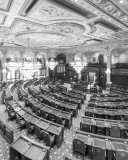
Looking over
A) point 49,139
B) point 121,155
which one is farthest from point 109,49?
point 49,139

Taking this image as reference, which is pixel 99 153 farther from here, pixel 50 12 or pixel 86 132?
pixel 50 12

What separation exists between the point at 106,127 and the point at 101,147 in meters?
1.78

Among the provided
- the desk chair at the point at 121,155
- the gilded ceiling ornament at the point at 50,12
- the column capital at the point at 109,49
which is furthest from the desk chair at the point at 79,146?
the column capital at the point at 109,49

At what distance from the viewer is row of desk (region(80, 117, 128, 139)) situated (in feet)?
17.4

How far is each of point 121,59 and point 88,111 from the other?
44.4ft

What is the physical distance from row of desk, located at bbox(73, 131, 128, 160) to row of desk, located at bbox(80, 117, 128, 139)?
3.29ft

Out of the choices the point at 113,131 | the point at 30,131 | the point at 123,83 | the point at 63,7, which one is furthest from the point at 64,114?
the point at 123,83

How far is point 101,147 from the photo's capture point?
3920mm

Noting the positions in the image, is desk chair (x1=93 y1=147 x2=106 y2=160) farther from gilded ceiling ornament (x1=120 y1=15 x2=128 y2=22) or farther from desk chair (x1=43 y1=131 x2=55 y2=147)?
gilded ceiling ornament (x1=120 y1=15 x2=128 y2=22)

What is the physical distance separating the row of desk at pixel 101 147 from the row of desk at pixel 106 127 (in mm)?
1001

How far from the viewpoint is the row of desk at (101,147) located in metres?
3.71

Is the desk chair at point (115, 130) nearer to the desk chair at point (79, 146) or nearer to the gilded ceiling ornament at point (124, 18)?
the desk chair at point (79, 146)

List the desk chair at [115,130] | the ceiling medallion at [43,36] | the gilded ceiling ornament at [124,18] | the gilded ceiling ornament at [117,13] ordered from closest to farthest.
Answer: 1. the desk chair at [115,130]
2. the gilded ceiling ornament at [117,13]
3. the gilded ceiling ornament at [124,18]
4. the ceiling medallion at [43,36]

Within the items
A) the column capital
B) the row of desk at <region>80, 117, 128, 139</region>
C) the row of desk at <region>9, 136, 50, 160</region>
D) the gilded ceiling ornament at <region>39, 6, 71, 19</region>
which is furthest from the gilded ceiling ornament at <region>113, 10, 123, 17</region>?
the column capital
